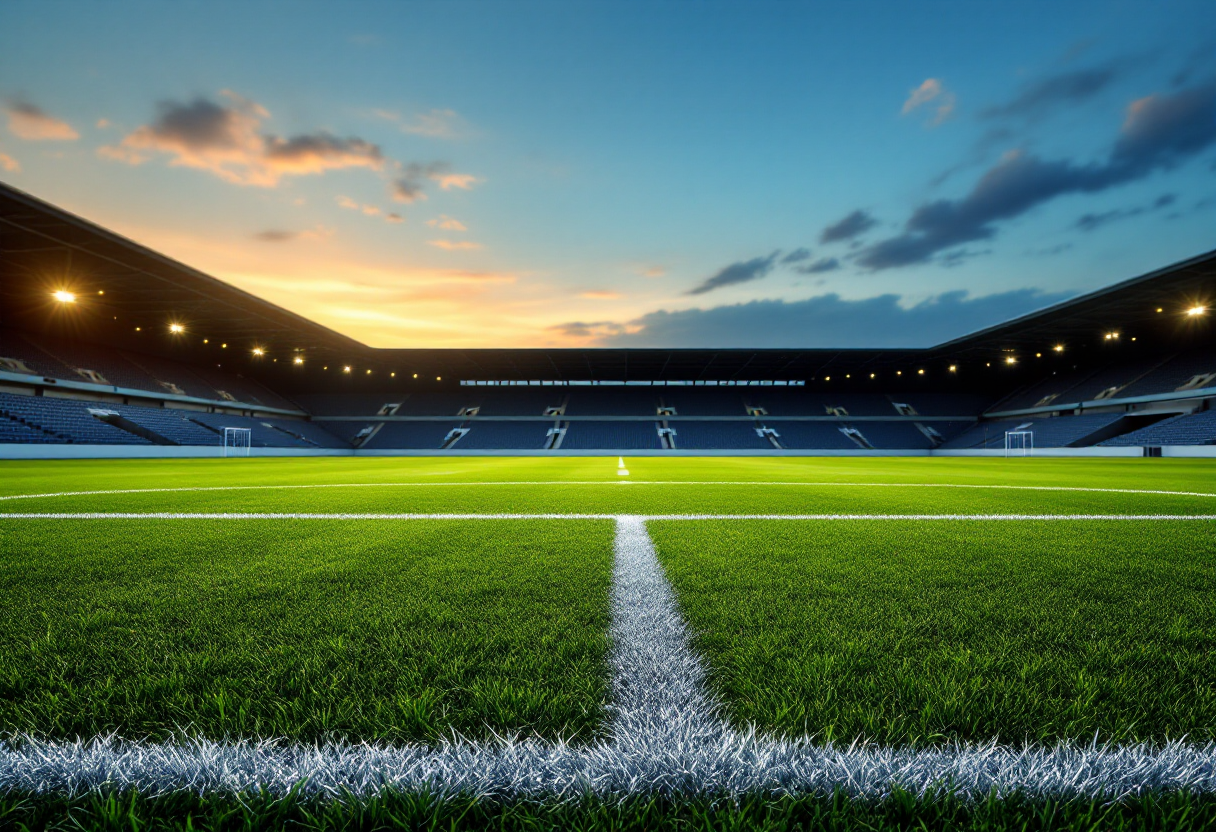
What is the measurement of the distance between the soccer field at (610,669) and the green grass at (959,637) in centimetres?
1

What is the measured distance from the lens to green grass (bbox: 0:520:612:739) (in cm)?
112

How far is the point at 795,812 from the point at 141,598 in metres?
2.43

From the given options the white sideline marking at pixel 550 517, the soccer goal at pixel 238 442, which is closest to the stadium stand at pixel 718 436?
the soccer goal at pixel 238 442

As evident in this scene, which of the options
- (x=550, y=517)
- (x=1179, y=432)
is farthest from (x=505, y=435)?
(x=1179, y=432)

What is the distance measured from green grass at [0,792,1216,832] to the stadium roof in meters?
20.8

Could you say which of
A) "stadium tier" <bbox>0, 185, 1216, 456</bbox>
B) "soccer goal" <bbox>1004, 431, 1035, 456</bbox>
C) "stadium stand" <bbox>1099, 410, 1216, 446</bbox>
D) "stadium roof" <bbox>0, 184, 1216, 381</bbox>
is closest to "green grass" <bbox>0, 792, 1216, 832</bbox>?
"stadium roof" <bbox>0, 184, 1216, 381</bbox>

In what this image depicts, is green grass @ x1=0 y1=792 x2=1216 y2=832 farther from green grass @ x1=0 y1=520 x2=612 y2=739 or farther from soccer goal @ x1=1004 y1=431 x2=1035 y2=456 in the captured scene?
soccer goal @ x1=1004 y1=431 x2=1035 y2=456

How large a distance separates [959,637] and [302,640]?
6.72 ft

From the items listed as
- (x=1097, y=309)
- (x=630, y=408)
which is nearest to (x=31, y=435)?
(x=630, y=408)

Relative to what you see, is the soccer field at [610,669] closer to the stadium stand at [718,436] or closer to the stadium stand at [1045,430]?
the stadium stand at [718,436]

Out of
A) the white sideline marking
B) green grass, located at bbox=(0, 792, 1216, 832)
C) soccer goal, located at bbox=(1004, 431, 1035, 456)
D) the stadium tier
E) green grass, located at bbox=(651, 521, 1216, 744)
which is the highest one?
the stadium tier

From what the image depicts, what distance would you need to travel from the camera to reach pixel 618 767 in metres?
0.94

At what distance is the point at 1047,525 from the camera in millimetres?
3951

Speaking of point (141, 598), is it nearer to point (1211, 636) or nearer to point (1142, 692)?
point (1142, 692)
